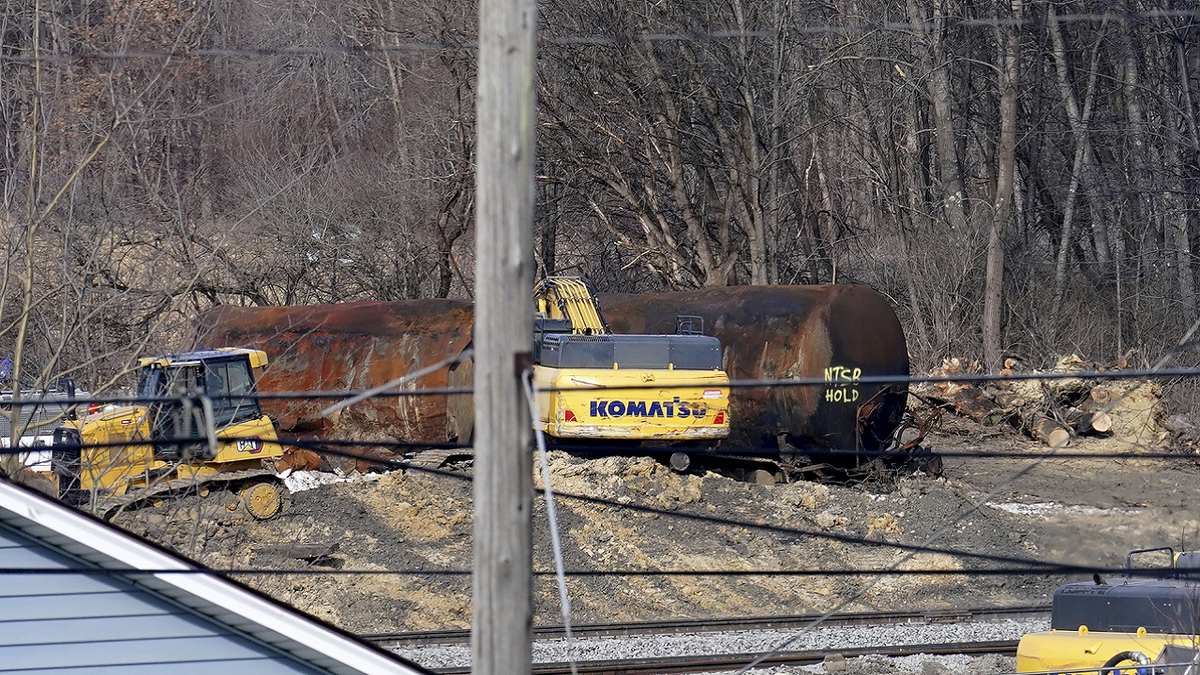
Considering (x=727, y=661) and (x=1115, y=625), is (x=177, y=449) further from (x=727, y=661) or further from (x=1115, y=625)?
(x=1115, y=625)

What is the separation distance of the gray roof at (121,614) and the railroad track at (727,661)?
14.0 feet

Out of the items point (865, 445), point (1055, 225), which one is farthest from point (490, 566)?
point (1055, 225)

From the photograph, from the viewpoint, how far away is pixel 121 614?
Result: 19.8ft

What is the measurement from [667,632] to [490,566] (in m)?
8.52

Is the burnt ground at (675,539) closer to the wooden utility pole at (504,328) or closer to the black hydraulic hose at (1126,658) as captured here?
the black hydraulic hose at (1126,658)

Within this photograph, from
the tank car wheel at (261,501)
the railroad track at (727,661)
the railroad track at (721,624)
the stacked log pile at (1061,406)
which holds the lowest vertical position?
the railroad track at (721,624)

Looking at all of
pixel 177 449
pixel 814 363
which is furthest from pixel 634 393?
pixel 177 449

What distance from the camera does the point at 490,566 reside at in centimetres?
427

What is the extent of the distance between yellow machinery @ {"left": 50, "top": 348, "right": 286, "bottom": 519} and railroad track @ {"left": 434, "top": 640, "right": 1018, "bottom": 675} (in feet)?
18.3

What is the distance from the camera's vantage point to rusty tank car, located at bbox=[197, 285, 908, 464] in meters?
18.2

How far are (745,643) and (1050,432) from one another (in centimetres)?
1345

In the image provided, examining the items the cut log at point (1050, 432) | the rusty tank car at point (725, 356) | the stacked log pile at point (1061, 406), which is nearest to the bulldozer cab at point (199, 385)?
the rusty tank car at point (725, 356)

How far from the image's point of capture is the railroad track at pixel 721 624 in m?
11.9

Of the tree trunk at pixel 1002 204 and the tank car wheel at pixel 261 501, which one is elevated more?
the tree trunk at pixel 1002 204
